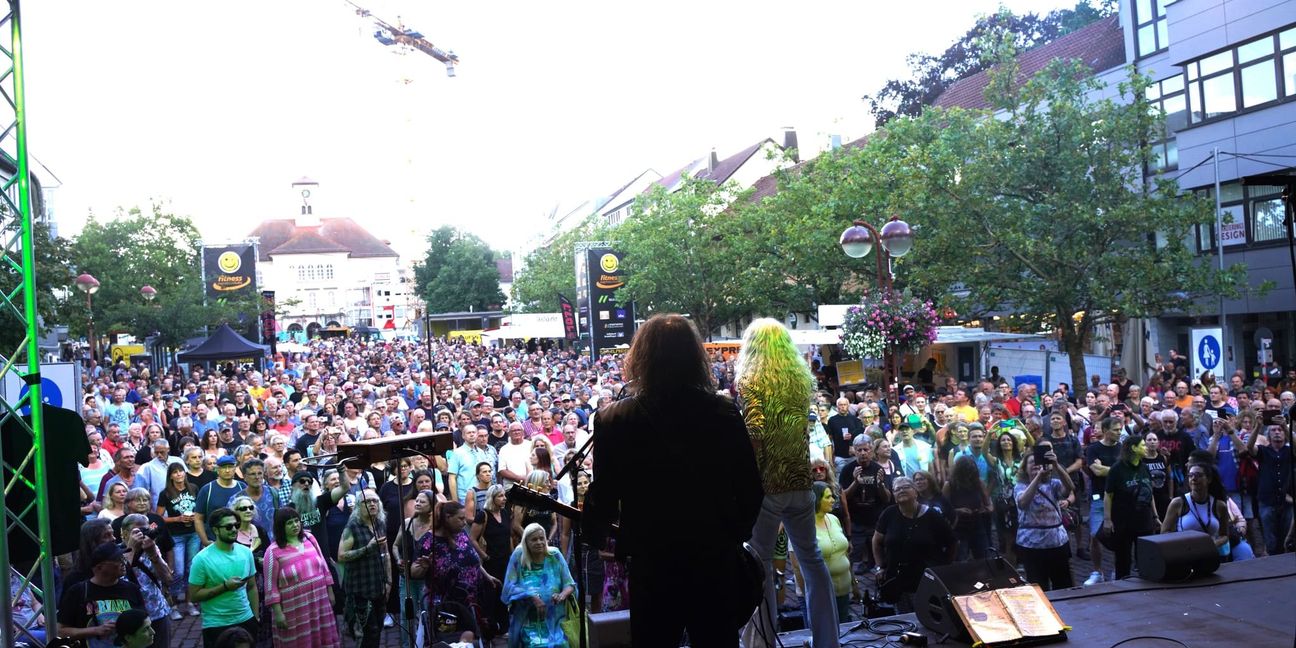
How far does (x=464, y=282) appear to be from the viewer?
8181 cm

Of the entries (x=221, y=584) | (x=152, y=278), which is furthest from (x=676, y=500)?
(x=152, y=278)

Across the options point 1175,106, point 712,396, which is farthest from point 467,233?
point 712,396

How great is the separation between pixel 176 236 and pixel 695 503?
4584 cm

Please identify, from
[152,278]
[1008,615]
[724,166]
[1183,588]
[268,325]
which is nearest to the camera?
[1008,615]

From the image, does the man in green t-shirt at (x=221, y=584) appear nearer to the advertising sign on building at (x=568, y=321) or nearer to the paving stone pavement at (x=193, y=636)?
the paving stone pavement at (x=193, y=636)

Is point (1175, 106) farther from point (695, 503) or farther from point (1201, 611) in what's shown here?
point (695, 503)

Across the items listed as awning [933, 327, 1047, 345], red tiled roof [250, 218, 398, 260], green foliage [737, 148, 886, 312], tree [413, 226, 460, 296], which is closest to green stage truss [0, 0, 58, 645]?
awning [933, 327, 1047, 345]

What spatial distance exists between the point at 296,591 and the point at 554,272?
50.3 meters

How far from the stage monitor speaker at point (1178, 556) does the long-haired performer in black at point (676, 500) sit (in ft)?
13.2

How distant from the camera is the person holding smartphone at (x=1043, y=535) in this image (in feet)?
25.4

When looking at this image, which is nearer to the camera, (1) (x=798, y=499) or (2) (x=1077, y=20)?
(1) (x=798, y=499)

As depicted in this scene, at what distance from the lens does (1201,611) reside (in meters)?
5.74

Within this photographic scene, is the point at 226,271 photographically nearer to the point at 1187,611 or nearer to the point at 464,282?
the point at 1187,611

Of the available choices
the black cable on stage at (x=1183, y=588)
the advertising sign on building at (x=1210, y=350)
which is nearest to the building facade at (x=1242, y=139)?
the advertising sign on building at (x=1210, y=350)
